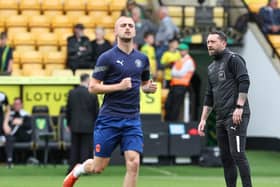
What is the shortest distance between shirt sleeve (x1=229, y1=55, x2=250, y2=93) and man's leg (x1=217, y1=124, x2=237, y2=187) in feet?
2.20

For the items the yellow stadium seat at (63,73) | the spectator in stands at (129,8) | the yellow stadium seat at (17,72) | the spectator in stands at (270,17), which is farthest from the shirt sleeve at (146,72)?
the spectator in stands at (270,17)

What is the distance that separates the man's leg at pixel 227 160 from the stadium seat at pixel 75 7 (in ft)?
45.7

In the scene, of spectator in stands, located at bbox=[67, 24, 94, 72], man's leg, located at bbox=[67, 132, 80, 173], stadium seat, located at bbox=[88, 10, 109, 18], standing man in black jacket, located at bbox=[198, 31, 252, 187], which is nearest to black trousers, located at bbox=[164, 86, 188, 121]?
spectator in stands, located at bbox=[67, 24, 94, 72]

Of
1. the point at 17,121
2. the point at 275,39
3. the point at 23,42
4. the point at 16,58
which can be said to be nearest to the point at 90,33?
the point at 23,42

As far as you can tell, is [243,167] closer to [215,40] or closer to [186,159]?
[215,40]

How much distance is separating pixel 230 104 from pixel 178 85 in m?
10.6

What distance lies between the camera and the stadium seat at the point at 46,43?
25562 millimetres

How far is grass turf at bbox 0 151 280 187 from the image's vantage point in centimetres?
1739

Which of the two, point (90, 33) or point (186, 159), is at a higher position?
point (90, 33)

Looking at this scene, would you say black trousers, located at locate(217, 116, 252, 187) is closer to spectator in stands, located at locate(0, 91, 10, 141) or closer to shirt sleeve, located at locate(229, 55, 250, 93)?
shirt sleeve, located at locate(229, 55, 250, 93)

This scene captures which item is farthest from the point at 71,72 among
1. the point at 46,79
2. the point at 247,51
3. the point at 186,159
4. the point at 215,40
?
the point at 215,40

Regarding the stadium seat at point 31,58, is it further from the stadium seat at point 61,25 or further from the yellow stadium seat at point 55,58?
the stadium seat at point 61,25

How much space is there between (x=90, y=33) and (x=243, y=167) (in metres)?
13.6

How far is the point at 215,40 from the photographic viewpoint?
43.9 ft
